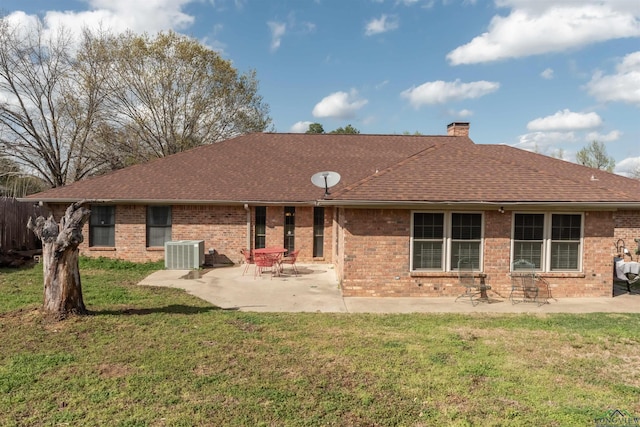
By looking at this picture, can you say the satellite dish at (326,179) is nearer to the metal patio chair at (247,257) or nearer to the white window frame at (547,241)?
the metal patio chair at (247,257)

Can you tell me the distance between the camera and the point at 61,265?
7230mm

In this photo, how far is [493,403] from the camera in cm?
454

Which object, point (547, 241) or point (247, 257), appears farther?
point (247, 257)

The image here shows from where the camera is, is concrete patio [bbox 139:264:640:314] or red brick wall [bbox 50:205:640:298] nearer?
concrete patio [bbox 139:264:640:314]

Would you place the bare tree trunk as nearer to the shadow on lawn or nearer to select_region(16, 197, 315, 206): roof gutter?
the shadow on lawn

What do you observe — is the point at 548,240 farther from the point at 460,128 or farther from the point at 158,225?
the point at 158,225

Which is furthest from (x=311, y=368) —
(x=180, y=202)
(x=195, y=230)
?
(x=195, y=230)

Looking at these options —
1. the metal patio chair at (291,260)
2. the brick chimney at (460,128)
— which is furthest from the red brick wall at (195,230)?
the brick chimney at (460,128)

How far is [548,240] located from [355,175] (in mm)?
7600

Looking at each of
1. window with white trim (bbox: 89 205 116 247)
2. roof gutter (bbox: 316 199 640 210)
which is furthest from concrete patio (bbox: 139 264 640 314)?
window with white trim (bbox: 89 205 116 247)

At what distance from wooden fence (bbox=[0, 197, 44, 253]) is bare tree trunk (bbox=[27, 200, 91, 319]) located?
934cm

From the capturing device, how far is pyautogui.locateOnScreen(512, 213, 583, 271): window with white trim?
977cm

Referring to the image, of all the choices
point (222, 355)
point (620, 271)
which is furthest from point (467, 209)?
point (222, 355)

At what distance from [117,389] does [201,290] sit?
558 centimetres
